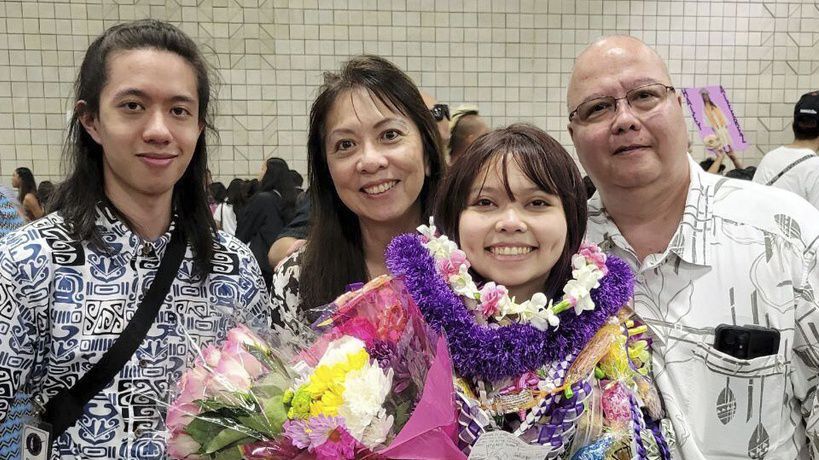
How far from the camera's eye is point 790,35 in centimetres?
688

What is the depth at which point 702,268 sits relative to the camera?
178cm

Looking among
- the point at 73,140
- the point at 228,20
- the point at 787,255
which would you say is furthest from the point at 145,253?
the point at 228,20

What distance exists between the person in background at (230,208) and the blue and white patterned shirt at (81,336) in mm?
4097

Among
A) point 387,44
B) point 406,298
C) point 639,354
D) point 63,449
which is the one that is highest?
point 387,44

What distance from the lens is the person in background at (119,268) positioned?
1.56 m

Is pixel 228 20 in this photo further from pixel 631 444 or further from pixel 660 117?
pixel 631 444

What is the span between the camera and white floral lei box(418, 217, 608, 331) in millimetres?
1421

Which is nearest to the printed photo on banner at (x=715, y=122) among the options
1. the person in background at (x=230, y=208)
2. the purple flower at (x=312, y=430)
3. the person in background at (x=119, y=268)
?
the person in background at (x=230, y=208)

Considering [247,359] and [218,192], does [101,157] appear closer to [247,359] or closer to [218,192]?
[247,359]

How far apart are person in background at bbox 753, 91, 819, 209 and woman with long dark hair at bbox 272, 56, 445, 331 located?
118 inches

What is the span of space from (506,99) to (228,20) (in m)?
2.82

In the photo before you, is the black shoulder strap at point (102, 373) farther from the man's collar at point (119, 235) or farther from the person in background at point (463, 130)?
the person in background at point (463, 130)

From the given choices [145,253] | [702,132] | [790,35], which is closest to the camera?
[145,253]

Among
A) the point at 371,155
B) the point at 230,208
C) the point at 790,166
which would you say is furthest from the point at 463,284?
the point at 230,208
